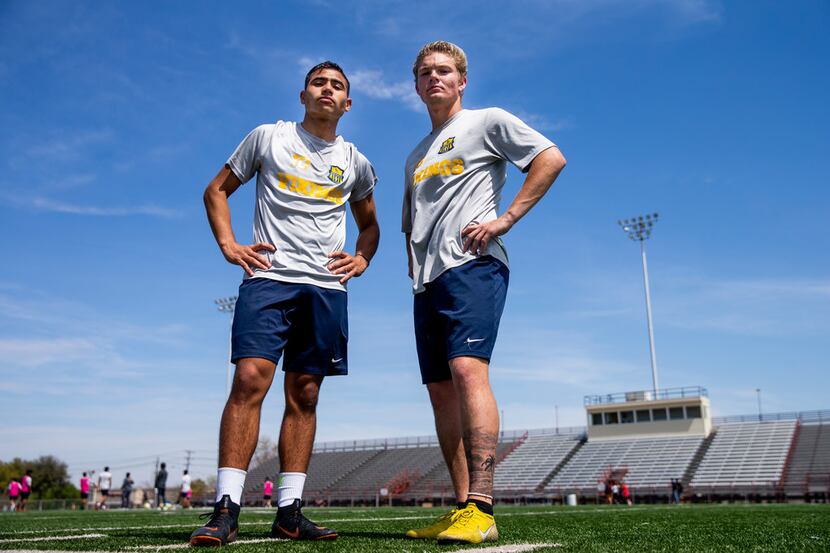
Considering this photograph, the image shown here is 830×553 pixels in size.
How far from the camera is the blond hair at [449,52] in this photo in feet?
11.5

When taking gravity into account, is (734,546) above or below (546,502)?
above

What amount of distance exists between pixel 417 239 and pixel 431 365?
625 mm

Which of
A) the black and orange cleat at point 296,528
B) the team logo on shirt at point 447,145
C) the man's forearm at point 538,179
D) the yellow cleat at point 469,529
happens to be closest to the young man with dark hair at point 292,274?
the black and orange cleat at point 296,528

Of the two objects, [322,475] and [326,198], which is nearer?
[326,198]

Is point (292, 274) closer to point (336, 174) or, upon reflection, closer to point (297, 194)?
point (297, 194)

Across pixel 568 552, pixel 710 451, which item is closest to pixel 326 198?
pixel 568 552

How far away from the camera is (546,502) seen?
113 ft

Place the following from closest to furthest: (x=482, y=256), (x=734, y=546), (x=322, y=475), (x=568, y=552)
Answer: (x=568, y=552) < (x=734, y=546) < (x=482, y=256) < (x=322, y=475)

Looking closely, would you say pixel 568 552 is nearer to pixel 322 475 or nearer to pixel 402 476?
pixel 402 476

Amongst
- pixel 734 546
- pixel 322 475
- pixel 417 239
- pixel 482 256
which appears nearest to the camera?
pixel 734 546

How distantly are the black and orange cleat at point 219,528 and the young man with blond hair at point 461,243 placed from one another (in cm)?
79

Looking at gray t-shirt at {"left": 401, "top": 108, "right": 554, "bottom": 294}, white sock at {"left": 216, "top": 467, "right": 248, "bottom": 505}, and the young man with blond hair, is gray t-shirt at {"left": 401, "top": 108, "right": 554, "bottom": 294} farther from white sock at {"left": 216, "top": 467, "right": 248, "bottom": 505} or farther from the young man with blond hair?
white sock at {"left": 216, "top": 467, "right": 248, "bottom": 505}

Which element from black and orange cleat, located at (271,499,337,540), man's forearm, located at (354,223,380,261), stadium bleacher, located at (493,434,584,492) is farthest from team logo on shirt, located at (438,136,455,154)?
stadium bleacher, located at (493,434,584,492)

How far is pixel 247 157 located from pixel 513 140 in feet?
4.47
